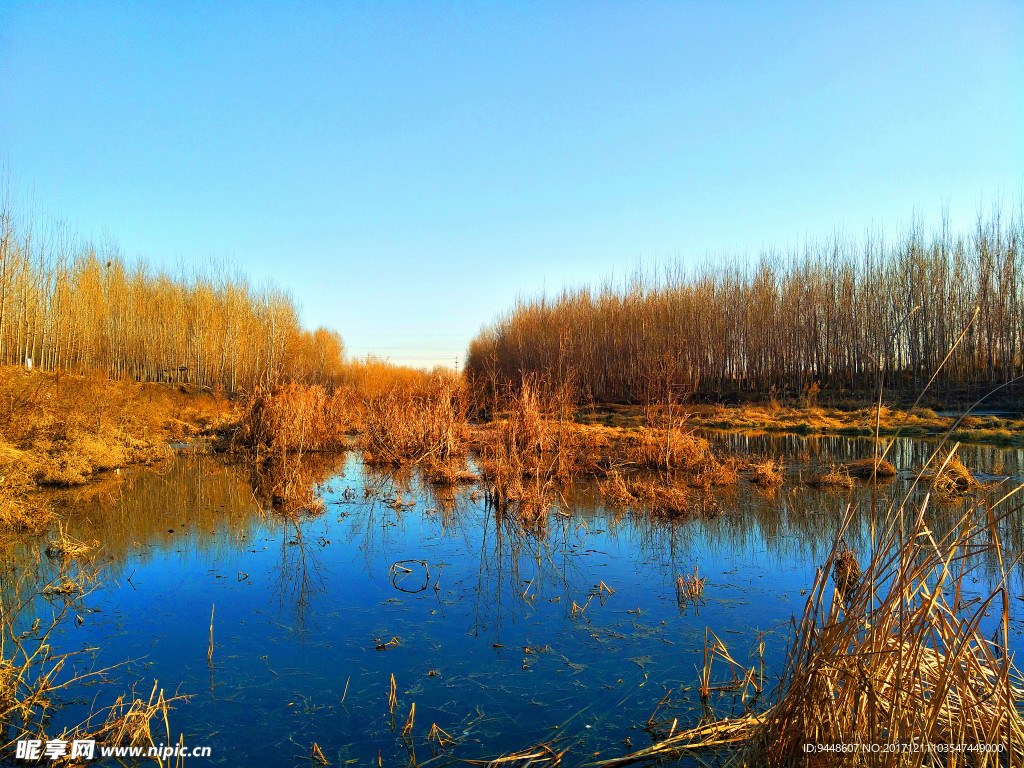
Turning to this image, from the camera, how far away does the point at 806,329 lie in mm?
23391

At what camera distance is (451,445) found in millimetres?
12289

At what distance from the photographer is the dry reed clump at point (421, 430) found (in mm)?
12375

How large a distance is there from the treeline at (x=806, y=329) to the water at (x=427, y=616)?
38.4 feet

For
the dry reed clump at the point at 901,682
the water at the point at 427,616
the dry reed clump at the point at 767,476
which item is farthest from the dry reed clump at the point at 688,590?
the dry reed clump at the point at 767,476

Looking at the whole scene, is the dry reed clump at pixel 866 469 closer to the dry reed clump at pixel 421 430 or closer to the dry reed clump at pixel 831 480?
the dry reed clump at pixel 831 480

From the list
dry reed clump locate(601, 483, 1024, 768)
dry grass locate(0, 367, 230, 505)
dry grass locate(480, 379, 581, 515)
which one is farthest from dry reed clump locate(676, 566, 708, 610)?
dry grass locate(0, 367, 230, 505)

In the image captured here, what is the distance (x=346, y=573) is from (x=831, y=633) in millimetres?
4417

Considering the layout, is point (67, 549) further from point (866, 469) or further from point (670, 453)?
point (866, 469)

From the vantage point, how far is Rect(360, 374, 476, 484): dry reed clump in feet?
40.6

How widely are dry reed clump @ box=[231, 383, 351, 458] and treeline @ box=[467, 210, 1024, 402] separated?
5628 mm

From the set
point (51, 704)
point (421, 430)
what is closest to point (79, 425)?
point (421, 430)

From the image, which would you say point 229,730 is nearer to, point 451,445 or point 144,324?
point 451,445

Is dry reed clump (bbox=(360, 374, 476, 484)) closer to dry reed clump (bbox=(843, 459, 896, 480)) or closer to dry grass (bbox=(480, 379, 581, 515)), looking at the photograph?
dry grass (bbox=(480, 379, 581, 515))

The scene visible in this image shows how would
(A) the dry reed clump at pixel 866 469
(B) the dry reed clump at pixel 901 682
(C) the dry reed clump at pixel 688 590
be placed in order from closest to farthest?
(B) the dry reed clump at pixel 901 682 → (C) the dry reed clump at pixel 688 590 → (A) the dry reed clump at pixel 866 469
